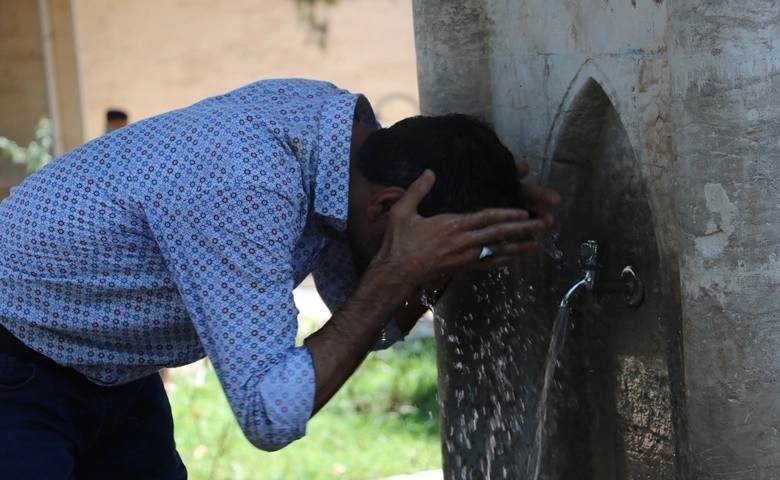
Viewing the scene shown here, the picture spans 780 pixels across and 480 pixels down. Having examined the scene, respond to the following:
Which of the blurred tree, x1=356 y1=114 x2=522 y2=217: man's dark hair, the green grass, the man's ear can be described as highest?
the blurred tree

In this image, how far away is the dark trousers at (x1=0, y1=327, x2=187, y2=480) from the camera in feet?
7.22

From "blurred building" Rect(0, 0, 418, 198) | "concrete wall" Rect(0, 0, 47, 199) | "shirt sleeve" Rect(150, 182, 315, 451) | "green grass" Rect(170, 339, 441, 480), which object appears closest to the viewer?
"shirt sleeve" Rect(150, 182, 315, 451)

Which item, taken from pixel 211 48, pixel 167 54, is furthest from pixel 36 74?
pixel 211 48

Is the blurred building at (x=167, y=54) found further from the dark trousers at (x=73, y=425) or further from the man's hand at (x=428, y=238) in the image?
the man's hand at (x=428, y=238)

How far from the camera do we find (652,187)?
216 cm

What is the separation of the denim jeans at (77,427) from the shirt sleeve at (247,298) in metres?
0.43

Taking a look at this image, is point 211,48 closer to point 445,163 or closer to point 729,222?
point 445,163

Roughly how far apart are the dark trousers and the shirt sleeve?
430 mm

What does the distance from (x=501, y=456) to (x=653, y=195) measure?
0.91 meters

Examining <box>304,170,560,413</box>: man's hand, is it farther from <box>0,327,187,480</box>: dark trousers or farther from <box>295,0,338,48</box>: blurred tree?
<box>295,0,338,48</box>: blurred tree

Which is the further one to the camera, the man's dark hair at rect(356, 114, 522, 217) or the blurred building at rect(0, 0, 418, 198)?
the blurred building at rect(0, 0, 418, 198)

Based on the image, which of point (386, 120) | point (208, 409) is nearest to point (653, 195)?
point (208, 409)

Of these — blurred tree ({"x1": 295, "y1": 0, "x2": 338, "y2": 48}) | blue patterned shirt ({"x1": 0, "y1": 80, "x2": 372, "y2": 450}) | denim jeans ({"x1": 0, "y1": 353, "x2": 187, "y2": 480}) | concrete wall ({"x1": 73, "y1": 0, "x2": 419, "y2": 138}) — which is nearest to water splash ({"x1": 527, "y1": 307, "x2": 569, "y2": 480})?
blue patterned shirt ({"x1": 0, "y1": 80, "x2": 372, "y2": 450})

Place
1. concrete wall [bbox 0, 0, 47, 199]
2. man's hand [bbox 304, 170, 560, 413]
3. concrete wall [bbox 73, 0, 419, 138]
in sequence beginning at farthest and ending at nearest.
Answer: concrete wall [bbox 73, 0, 419, 138] < concrete wall [bbox 0, 0, 47, 199] < man's hand [bbox 304, 170, 560, 413]
